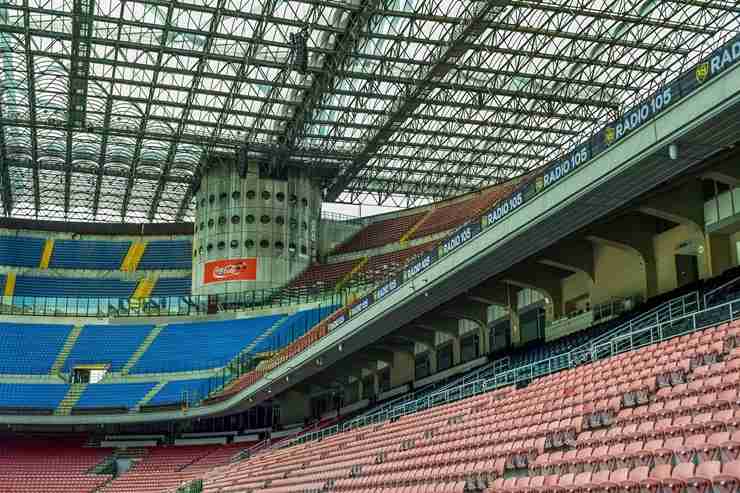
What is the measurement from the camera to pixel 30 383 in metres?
49.7

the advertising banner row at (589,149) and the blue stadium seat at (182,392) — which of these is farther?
the blue stadium seat at (182,392)

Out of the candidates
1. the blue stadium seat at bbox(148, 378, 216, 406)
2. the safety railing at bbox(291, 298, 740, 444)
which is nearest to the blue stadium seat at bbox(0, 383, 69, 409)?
the blue stadium seat at bbox(148, 378, 216, 406)

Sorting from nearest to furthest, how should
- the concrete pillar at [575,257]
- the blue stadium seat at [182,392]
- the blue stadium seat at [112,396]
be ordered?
1. the concrete pillar at [575,257]
2. the blue stadium seat at [182,392]
3. the blue stadium seat at [112,396]

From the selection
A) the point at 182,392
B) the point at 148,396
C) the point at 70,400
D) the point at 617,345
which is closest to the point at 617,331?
the point at 617,345

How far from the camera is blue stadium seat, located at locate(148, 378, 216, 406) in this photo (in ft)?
156

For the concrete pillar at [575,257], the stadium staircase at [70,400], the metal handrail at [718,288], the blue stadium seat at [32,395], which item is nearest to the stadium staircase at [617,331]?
the metal handrail at [718,288]

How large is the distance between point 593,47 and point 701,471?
35179mm

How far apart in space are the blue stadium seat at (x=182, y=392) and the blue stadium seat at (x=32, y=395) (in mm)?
5175

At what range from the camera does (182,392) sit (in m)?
48.4

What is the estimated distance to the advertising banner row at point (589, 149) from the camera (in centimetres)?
1662

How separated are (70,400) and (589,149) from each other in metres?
36.2

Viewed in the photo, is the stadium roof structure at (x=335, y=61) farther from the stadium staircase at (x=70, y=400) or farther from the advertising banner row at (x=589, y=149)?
the stadium staircase at (x=70, y=400)

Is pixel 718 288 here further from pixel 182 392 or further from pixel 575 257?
pixel 182 392

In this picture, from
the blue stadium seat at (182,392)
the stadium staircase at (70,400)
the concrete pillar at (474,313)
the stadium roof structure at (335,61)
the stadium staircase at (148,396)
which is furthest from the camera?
the blue stadium seat at (182,392)
